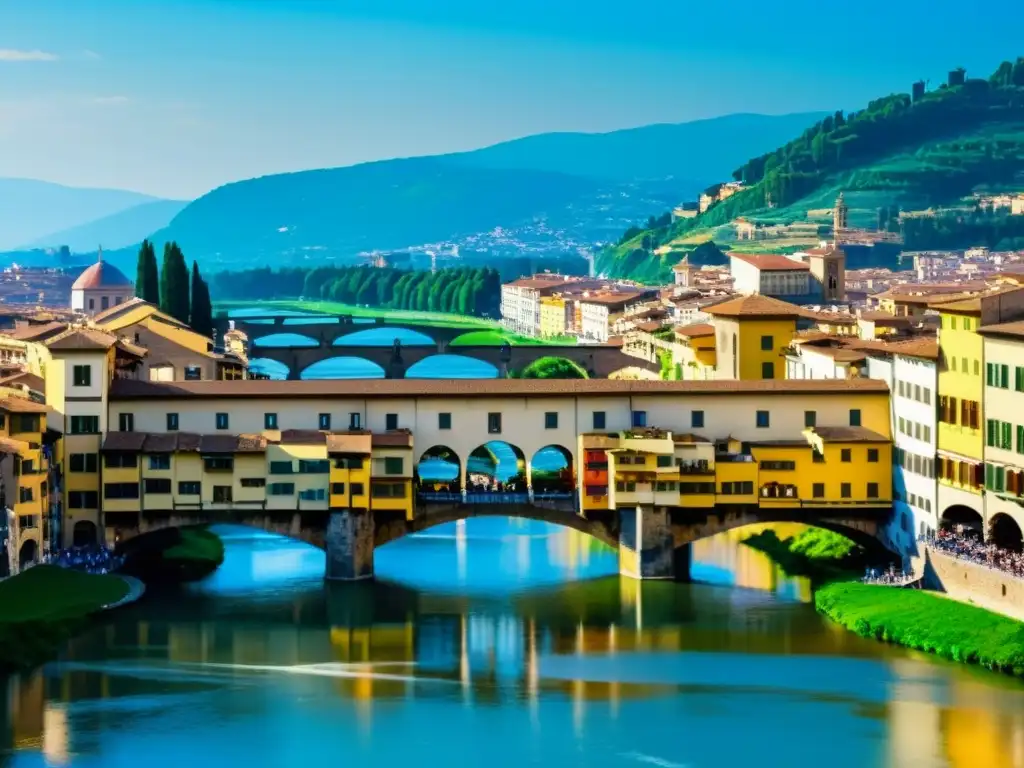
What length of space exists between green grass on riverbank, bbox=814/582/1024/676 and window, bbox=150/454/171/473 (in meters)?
15.5

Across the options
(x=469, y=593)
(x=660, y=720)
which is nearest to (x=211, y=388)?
(x=469, y=593)

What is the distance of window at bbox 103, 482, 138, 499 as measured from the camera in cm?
5350

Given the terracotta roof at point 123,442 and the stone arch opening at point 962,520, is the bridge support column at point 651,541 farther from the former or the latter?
the terracotta roof at point 123,442

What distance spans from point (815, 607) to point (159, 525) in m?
15.6

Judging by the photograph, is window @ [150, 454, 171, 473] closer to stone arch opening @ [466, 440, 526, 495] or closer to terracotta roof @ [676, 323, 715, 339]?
stone arch opening @ [466, 440, 526, 495]

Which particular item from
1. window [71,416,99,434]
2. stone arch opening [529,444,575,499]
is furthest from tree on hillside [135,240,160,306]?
window [71,416,99,434]

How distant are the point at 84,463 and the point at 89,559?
2.45m

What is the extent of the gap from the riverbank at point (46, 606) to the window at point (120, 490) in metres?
2.21

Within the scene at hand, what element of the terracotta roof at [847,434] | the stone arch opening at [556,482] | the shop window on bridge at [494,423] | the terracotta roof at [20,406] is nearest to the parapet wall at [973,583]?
the terracotta roof at [847,434]

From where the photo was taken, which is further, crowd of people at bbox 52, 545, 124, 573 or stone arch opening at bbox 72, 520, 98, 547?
stone arch opening at bbox 72, 520, 98, 547

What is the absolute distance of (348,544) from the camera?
53625 millimetres

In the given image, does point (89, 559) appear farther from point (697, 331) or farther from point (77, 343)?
point (697, 331)

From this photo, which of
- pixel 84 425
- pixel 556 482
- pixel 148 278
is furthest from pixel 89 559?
pixel 148 278

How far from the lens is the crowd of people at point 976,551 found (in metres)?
46.0
